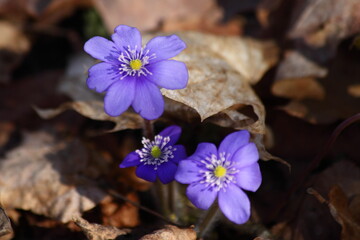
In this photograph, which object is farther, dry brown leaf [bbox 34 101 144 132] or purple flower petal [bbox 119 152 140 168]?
dry brown leaf [bbox 34 101 144 132]

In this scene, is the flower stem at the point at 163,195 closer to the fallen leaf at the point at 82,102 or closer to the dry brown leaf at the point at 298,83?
the fallen leaf at the point at 82,102

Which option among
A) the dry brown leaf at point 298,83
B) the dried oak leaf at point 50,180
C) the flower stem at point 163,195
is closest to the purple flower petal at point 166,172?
the flower stem at point 163,195

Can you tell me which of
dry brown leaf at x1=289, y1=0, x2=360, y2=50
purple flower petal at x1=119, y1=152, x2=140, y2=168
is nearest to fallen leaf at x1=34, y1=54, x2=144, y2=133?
purple flower petal at x1=119, y1=152, x2=140, y2=168

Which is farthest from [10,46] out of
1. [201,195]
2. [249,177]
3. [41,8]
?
[249,177]

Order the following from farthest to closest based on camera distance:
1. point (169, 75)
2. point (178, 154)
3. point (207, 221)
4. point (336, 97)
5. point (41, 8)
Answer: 1. point (41, 8)
2. point (336, 97)
3. point (207, 221)
4. point (178, 154)
5. point (169, 75)

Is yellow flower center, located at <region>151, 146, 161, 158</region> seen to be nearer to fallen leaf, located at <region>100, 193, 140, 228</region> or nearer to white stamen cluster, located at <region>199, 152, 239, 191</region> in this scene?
white stamen cluster, located at <region>199, 152, 239, 191</region>

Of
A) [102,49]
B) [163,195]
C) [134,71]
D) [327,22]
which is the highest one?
[102,49]

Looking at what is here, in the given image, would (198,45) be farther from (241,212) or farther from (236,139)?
(241,212)

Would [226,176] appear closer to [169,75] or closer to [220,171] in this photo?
[220,171]
